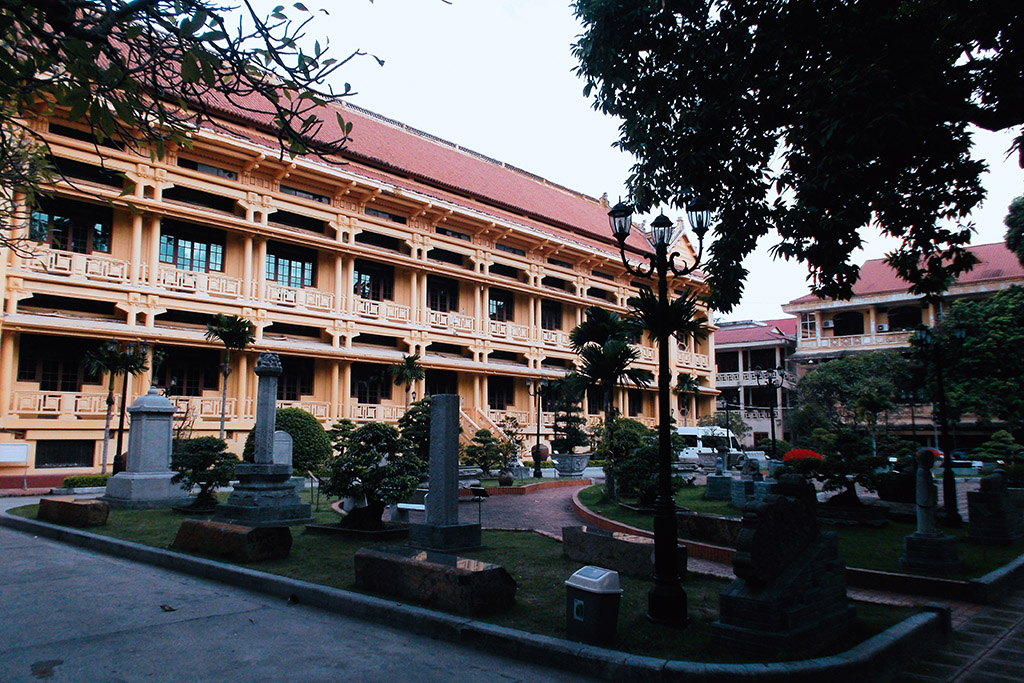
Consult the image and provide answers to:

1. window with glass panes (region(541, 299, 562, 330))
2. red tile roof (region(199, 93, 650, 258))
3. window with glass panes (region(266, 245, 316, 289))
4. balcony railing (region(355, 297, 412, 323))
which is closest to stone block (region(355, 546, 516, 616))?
window with glass panes (region(266, 245, 316, 289))

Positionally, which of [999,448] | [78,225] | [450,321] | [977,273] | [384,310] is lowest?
[999,448]

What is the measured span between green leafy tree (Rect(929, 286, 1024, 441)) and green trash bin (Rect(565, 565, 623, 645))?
35.2 meters

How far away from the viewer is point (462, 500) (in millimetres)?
18672

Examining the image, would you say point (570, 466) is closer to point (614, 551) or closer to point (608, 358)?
point (608, 358)

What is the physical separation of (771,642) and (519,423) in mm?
30346

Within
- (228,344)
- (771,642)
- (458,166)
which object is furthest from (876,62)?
(458,166)

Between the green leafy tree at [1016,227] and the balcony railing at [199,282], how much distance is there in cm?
3447

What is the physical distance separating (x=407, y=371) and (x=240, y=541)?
20.0 m

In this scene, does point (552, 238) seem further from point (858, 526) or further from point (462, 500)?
point (858, 526)

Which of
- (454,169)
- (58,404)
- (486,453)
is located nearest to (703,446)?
(486,453)

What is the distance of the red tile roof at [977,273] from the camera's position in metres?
44.7

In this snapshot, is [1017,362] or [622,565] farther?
[1017,362]

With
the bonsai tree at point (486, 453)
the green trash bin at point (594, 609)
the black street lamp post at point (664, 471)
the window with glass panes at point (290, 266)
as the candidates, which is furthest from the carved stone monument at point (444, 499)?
the window with glass panes at point (290, 266)

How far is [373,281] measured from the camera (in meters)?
31.5
